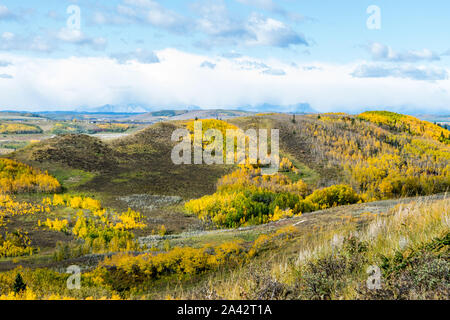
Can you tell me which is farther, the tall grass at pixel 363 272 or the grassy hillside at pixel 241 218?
the grassy hillside at pixel 241 218

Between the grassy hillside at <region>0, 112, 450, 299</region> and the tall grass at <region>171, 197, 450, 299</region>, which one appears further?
the grassy hillside at <region>0, 112, 450, 299</region>

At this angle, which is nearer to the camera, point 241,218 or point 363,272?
point 363,272

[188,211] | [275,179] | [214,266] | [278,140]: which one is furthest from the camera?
[278,140]

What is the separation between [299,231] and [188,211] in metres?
14.7

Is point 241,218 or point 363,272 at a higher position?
point 363,272

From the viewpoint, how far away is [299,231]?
12.8m
